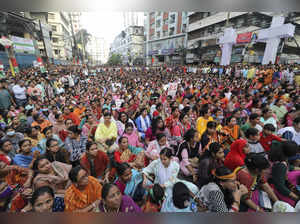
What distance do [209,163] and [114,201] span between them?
4.41 ft

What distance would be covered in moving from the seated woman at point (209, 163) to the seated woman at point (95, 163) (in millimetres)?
1436

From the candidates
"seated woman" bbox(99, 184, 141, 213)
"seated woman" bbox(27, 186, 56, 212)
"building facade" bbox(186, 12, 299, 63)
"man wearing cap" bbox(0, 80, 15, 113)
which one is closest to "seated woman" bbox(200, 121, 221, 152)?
"seated woman" bbox(99, 184, 141, 213)

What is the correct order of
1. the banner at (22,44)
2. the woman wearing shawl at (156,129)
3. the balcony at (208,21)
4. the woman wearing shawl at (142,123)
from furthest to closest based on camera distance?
the balcony at (208,21), the banner at (22,44), the woman wearing shawl at (142,123), the woman wearing shawl at (156,129)

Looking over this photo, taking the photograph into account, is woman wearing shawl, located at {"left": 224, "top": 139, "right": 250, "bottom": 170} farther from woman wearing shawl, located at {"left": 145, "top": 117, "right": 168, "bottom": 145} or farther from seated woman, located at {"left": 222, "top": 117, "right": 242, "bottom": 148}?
woman wearing shawl, located at {"left": 145, "top": 117, "right": 168, "bottom": 145}

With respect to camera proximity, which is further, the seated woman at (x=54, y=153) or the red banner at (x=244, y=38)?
the red banner at (x=244, y=38)

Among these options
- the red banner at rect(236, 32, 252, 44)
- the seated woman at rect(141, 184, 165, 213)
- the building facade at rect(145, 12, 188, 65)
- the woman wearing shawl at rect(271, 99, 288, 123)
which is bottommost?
the seated woman at rect(141, 184, 165, 213)

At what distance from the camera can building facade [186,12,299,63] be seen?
11.0 metres

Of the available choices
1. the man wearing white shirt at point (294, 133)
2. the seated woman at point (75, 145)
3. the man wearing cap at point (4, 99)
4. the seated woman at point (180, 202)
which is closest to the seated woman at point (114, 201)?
the seated woman at point (180, 202)

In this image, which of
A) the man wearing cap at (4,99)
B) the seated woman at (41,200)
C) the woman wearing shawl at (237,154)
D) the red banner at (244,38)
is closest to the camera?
the seated woman at (41,200)

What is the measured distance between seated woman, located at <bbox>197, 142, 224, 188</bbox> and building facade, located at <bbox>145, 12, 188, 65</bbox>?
22.4 m

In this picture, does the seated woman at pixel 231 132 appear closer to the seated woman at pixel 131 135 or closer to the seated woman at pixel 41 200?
the seated woman at pixel 131 135

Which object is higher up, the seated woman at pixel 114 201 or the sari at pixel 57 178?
the seated woman at pixel 114 201

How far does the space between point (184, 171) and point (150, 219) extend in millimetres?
1677

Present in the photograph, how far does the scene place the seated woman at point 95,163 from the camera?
2119 millimetres
